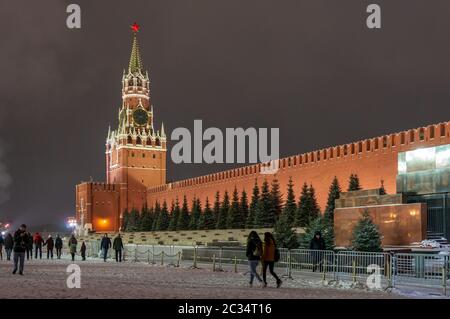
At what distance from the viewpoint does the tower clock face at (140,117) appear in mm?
63000

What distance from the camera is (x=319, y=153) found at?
31.6 m

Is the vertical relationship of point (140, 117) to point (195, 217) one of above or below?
above

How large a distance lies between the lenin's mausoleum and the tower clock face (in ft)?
0.30

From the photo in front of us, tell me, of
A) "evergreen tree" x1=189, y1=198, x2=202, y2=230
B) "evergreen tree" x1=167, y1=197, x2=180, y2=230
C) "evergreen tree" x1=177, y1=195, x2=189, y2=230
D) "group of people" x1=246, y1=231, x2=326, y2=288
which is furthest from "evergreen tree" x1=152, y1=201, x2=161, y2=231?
"group of people" x1=246, y1=231, x2=326, y2=288

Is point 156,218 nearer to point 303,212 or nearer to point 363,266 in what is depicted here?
point 303,212

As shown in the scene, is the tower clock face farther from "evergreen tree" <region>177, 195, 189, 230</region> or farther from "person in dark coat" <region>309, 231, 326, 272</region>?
"person in dark coat" <region>309, 231, 326, 272</region>

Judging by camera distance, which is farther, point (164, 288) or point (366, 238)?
point (366, 238)

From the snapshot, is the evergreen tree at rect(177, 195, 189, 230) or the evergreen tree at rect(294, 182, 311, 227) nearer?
the evergreen tree at rect(294, 182, 311, 227)

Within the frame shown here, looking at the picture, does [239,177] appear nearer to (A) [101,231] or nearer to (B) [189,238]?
(B) [189,238]

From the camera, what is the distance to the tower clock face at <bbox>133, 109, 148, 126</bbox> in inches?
2480

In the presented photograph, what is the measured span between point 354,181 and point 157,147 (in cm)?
3919

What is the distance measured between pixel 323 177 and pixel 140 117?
3508cm

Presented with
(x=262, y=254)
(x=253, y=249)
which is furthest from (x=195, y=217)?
(x=262, y=254)

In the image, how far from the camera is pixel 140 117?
208 feet
